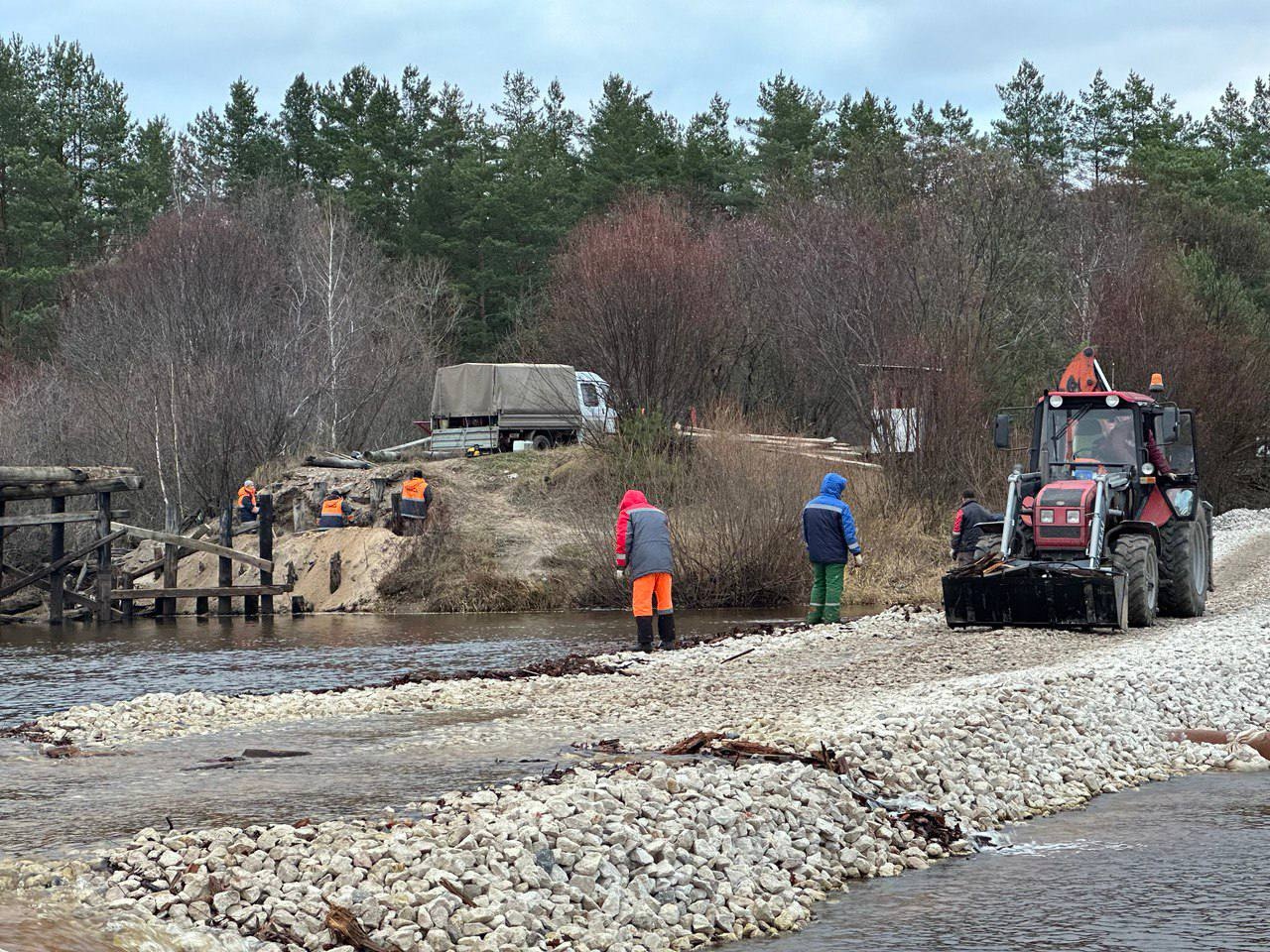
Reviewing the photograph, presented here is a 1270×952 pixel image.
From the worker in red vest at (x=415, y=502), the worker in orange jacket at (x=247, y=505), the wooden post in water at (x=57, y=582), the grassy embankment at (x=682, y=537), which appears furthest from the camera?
the worker in orange jacket at (x=247, y=505)

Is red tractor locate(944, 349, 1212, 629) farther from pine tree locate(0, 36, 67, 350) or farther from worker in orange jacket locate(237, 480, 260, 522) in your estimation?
pine tree locate(0, 36, 67, 350)

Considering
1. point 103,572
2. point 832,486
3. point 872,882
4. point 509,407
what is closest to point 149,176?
point 509,407

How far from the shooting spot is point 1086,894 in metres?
7.90

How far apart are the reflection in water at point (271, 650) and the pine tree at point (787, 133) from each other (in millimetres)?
35897

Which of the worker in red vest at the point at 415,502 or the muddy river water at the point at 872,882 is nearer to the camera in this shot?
the muddy river water at the point at 872,882

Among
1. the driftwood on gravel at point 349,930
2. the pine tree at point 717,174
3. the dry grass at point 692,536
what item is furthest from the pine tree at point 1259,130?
the driftwood on gravel at point 349,930

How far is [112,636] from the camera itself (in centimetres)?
2725

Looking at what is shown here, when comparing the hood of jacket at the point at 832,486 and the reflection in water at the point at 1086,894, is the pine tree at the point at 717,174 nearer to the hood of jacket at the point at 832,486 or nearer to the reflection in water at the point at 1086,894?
the hood of jacket at the point at 832,486

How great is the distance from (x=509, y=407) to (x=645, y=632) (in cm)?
2303

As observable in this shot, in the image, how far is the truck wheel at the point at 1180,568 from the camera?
19641mm

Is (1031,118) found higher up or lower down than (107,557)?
higher up

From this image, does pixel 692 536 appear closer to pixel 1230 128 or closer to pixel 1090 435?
pixel 1090 435

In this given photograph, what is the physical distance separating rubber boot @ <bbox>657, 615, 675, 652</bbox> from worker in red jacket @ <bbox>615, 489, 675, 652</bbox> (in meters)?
0.37

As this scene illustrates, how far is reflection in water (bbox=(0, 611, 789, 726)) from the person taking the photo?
18.2 metres
